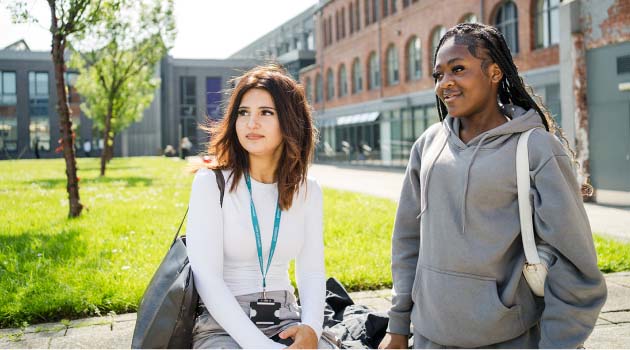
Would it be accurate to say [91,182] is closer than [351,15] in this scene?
Yes

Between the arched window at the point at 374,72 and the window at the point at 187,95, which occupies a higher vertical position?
the window at the point at 187,95

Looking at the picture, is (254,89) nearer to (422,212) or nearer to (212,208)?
(212,208)

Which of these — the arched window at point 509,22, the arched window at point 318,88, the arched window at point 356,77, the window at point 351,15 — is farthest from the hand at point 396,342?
the arched window at point 318,88

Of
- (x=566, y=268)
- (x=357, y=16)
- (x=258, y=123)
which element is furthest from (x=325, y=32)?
(x=566, y=268)

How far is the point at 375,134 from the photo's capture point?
33.5 metres

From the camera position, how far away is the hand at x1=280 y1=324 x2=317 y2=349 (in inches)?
102

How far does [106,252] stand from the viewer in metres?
7.05

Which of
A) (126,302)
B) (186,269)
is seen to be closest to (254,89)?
(186,269)

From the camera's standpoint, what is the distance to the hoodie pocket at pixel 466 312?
2.23 meters

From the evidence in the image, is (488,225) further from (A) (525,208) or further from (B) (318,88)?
(B) (318,88)

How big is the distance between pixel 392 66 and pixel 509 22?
1108 centimetres

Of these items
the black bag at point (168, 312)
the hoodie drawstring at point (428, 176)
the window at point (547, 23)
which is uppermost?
the window at point (547, 23)

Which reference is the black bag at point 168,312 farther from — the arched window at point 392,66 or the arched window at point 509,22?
the arched window at point 392,66

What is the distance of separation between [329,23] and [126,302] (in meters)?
40.4
